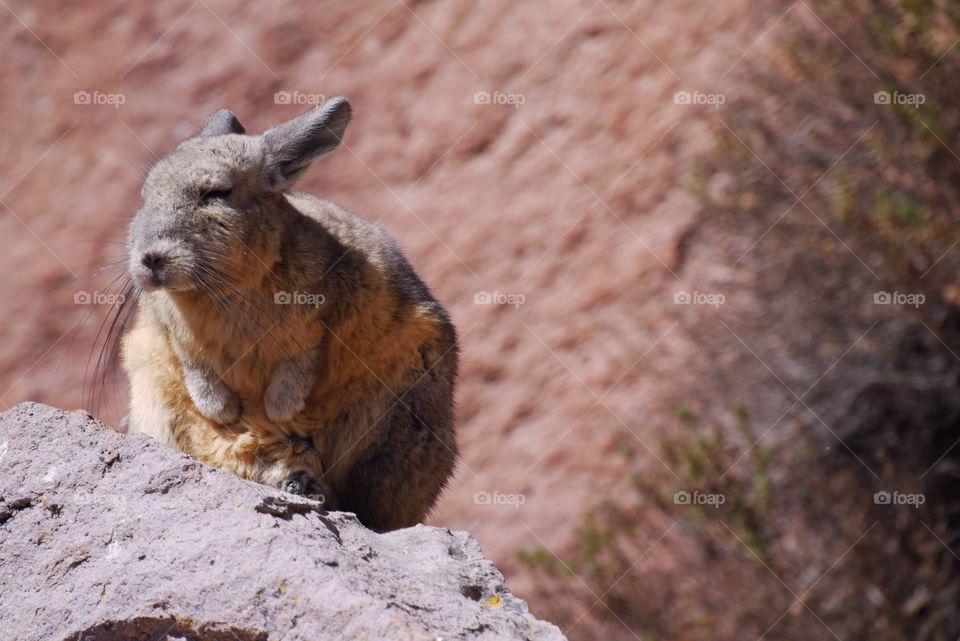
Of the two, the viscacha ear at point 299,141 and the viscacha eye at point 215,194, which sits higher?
the viscacha ear at point 299,141

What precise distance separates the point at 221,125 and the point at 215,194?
31.1 inches

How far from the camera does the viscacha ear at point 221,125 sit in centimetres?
594

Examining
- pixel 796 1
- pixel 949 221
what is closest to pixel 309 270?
pixel 949 221

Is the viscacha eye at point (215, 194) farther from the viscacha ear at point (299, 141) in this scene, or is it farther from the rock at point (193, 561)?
the rock at point (193, 561)

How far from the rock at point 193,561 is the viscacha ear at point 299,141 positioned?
1.50 metres

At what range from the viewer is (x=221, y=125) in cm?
598

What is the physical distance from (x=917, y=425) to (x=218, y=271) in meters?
6.80

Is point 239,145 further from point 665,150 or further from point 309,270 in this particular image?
point 665,150

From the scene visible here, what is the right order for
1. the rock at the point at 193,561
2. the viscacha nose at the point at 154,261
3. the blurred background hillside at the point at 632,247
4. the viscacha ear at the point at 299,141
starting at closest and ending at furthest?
the rock at the point at 193,561, the viscacha nose at the point at 154,261, the viscacha ear at the point at 299,141, the blurred background hillside at the point at 632,247

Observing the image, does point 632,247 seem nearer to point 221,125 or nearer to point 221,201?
point 221,125

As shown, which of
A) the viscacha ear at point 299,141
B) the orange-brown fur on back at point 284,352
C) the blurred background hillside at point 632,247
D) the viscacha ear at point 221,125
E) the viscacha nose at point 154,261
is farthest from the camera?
the blurred background hillside at point 632,247

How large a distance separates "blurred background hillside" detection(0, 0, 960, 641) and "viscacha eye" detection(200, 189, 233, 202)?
5.04 metres

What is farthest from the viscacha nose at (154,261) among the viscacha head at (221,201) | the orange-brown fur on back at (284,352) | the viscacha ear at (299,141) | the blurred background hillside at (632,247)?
the blurred background hillside at (632,247)

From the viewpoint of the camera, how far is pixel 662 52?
1254cm
